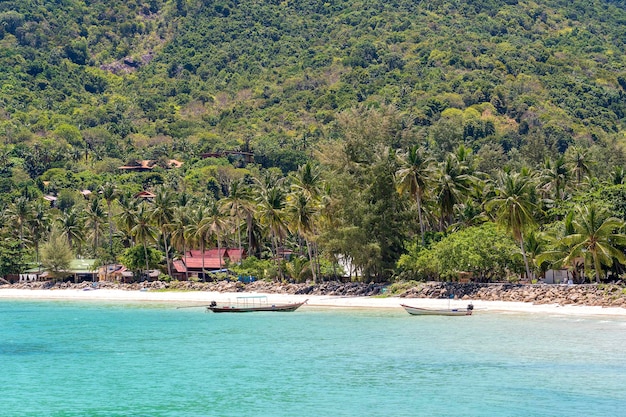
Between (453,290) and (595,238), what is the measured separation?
14.8m

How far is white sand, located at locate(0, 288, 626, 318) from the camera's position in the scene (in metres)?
65.7

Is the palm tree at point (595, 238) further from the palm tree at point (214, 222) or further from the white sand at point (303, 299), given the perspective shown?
the palm tree at point (214, 222)

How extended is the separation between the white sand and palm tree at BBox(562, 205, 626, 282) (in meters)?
3.77

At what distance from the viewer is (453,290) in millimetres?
75938

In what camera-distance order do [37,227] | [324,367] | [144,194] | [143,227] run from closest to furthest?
[324,367] → [143,227] → [37,227] → [144,194]

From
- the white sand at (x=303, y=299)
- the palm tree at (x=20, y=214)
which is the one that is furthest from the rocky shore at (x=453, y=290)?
the palm tree at (x=20, y=214)

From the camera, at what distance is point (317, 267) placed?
9162 cm

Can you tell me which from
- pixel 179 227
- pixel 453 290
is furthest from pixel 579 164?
pixel 179 227

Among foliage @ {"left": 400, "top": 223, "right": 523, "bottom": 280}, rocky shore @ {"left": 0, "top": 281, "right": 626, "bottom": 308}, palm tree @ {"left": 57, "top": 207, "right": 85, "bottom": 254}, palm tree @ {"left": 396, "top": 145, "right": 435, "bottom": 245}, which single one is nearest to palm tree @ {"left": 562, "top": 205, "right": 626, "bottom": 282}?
rocky shore @ {"left": 0, "top": 281, "right": 626, "bottom": 308}

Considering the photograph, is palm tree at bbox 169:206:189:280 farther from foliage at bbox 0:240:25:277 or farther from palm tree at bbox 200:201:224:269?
foliage at bbox 0:240:25:277

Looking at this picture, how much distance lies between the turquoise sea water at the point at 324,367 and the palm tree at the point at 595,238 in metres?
5.91

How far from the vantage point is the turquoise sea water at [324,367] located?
37.9 m

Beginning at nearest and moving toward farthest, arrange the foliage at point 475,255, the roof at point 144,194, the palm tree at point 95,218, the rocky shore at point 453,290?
the rocky shore at point 453,290 < the foliage at point 475,255 < the palm tree at point 95,218 < the roof at point 144,194

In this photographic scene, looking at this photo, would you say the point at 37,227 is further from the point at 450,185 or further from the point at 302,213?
the point at 450,185
